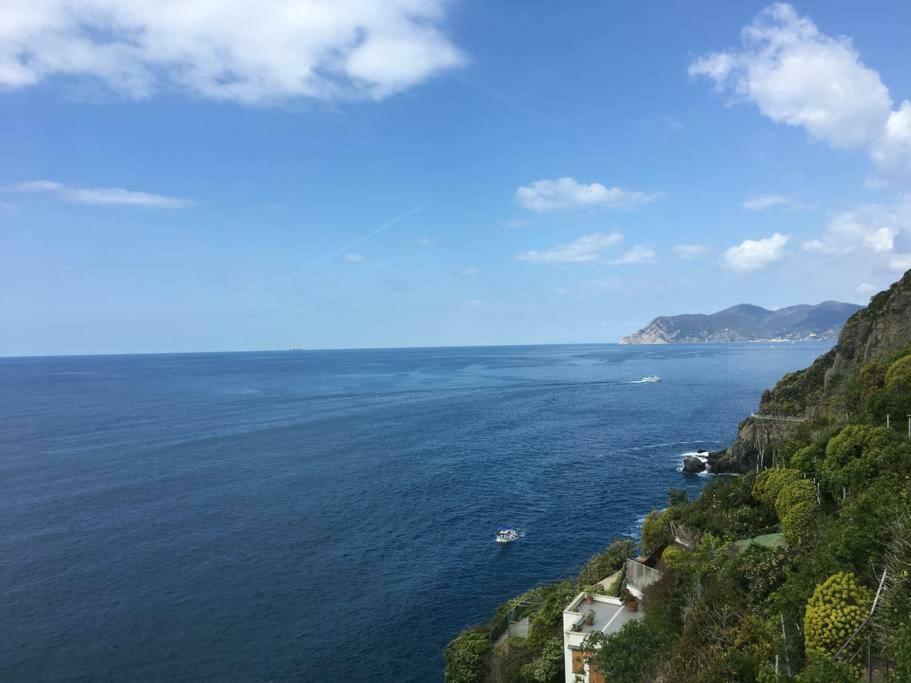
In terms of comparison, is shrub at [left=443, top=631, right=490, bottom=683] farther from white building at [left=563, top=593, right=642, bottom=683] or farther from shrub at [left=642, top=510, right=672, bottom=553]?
shrub at [left=642, top=510, right=672, bottom=553]

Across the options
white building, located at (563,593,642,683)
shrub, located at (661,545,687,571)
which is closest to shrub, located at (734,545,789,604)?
shrub, located at (661,545,687,571)

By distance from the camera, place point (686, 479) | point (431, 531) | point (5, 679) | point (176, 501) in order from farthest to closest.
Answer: point (686, 479), point (176, 501), point (431, 531), point (5, 679)

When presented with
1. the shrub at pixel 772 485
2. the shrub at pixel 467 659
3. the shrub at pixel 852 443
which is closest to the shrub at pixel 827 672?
the shrub at pixel 772 485

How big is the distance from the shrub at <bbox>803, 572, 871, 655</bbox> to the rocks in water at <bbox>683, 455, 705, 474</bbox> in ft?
180

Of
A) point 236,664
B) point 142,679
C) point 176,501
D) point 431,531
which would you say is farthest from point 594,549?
point 176,501

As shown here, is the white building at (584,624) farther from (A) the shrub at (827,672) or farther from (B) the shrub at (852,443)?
(B) the shrub at (852,443)

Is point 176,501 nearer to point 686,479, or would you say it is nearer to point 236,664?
point 236,664

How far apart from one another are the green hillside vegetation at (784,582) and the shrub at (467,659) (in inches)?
4.2

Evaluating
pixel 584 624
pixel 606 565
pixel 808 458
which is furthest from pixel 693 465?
pixel 584 624

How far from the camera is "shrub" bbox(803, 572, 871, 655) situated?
14008 millimetres

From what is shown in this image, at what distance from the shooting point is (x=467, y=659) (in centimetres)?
2928

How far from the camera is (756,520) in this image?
27.8 meters

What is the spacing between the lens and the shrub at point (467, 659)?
2867 cm

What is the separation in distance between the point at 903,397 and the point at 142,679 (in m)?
45.2
